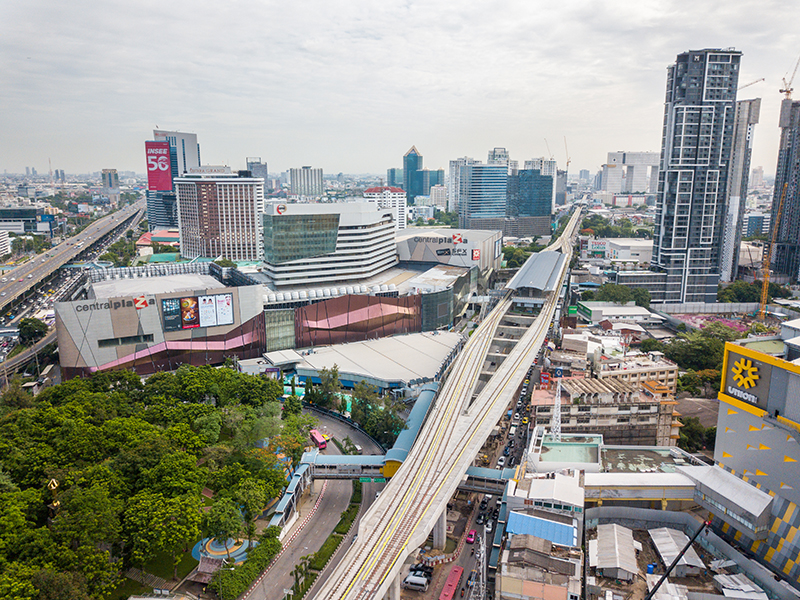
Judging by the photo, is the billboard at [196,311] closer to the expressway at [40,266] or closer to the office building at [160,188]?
the expressway at [40,266]

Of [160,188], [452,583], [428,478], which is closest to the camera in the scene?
[452,583]

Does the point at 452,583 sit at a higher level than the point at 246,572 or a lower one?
lower

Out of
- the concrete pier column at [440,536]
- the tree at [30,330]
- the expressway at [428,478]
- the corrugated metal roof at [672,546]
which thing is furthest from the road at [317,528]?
the tree at [30,330]

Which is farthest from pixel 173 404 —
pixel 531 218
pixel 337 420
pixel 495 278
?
pixel 531 218

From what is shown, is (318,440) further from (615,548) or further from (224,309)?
(615,548)

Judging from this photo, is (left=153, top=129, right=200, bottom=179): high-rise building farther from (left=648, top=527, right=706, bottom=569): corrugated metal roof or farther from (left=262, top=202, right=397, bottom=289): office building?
(left=648, top=527, right=706, bottom=569): corrugated metal roof

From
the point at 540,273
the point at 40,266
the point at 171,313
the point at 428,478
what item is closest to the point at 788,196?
the point at 540,273

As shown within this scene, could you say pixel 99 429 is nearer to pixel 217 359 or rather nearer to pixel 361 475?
pixel 361 475
